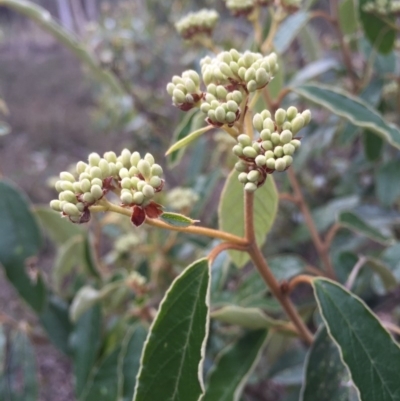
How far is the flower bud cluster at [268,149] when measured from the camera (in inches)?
21.0

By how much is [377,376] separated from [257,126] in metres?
0.39

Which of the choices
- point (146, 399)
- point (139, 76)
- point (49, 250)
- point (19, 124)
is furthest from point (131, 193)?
point (19, 124)

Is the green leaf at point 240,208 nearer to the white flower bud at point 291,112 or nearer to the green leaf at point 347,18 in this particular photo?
the white flower bud at point 291,112

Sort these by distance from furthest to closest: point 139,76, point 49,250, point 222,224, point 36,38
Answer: point 36,38
point 49,250
point 139,76
point 222,224

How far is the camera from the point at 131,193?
1.79ft

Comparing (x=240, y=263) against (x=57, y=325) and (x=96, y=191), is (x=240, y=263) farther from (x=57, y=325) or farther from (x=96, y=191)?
(x=57, y=325)

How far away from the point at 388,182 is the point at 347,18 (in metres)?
0.56

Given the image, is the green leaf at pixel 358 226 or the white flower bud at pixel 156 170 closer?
the white flower bud at pixel 156 170

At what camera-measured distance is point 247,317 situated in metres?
0.89

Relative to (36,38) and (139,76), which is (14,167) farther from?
(36,38)

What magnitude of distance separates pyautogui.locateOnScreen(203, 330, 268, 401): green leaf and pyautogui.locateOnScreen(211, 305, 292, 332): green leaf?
0.04 m

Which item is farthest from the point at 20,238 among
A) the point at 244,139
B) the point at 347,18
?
the point at 347,18

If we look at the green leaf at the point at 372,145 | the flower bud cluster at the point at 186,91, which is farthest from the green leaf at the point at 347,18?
the flower bud cluster at the point at 186,91

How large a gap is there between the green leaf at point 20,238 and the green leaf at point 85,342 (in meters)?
0.13
